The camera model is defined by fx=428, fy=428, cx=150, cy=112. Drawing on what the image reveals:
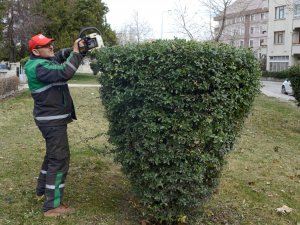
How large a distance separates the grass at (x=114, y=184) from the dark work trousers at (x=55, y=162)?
0.70ft

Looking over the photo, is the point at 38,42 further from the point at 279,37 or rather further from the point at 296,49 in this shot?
the point at 279,37

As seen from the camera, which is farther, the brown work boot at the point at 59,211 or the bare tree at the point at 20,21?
the bare tree at the point at 20,21

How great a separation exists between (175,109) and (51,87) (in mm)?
1352

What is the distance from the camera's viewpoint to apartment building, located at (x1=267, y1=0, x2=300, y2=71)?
50.5 metres

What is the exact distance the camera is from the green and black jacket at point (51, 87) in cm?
404

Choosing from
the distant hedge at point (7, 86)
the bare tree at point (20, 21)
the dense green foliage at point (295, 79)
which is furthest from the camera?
the bare tree at point (20, 21)

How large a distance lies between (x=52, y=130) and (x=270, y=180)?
3370mm

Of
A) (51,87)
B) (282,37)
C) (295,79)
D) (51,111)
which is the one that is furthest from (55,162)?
(282,37)

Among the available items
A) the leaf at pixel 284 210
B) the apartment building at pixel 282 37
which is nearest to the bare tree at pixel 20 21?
the apartment building at pixel 282 37

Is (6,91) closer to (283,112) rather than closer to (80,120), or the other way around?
(80,120)

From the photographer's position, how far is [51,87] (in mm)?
4219

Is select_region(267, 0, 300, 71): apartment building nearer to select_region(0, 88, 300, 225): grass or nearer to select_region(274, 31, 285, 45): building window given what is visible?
select_region(274, 31, 285, 45): building window

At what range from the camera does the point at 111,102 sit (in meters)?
3.82

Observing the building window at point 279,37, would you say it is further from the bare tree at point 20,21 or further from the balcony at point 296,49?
the bare tree at point 20,21
